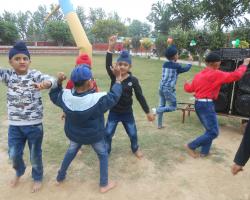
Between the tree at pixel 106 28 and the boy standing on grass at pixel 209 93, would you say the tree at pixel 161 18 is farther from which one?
the boy standing on grass at pixel 209 93

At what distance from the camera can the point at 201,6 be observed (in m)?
24.2

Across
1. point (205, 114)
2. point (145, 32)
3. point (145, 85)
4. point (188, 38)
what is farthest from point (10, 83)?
point (145, 32)

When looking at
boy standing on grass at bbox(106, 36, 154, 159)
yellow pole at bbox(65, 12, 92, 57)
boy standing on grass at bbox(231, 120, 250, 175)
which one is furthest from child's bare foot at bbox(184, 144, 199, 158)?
yellow pole at bbox(65, 12, 92, 57)

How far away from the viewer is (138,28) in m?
78.2

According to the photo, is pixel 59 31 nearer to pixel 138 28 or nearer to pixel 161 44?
pixel 161 44

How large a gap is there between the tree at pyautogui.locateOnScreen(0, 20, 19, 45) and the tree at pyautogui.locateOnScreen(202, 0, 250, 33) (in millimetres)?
30150

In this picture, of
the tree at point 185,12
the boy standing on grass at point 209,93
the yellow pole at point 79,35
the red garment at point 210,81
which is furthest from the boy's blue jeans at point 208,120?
the tree at point 185,12

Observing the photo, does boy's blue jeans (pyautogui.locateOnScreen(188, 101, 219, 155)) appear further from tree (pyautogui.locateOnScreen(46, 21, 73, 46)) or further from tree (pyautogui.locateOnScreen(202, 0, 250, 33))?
tree (pyautogui.locateOnScreen(46, 21, 73, 46))

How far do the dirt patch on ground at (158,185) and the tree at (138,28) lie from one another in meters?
72.7

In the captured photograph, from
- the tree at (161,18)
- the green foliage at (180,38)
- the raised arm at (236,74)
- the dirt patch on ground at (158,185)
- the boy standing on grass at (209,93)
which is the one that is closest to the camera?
the dirt patch on ground at (158,185)

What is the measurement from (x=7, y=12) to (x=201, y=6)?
4469 centimetres

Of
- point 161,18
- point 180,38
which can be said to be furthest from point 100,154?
point 161,18

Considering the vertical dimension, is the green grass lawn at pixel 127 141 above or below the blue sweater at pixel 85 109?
below

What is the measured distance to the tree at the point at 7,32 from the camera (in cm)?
4428
